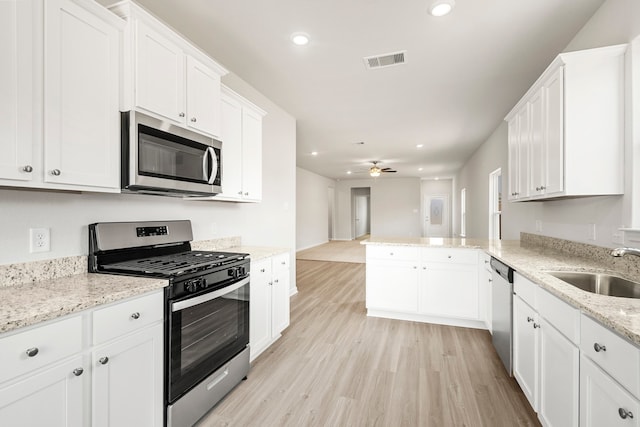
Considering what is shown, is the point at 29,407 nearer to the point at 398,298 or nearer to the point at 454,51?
the point at 398,298

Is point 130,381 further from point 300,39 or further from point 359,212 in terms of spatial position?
point 359,212

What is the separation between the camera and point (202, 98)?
2223mm

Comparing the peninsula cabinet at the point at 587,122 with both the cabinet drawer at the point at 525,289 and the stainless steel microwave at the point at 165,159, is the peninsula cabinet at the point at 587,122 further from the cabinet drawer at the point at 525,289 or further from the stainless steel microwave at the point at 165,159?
the stainless steel microwave at the point at 165,159

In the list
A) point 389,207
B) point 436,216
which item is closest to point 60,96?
point 389,207

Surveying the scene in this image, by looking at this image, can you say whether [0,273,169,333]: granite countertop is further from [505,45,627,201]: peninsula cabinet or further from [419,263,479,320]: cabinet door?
[419,263,479,320]: cabinet door

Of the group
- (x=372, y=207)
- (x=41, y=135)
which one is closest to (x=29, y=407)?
(x=41, y=135)

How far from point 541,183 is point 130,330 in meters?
2.94

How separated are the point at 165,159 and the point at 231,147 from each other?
0.89m

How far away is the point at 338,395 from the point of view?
210 centimetres

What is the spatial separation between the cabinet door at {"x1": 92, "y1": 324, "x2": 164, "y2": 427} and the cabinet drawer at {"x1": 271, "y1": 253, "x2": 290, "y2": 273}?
1.29m

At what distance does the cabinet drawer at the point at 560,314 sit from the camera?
1.32 meters

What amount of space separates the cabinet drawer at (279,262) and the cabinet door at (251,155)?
2.19 feet

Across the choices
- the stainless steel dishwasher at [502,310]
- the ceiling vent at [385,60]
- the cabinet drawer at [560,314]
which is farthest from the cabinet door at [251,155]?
the cabinet drawer at [560,314]

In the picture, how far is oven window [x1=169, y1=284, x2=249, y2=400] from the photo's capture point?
163 centimetres
